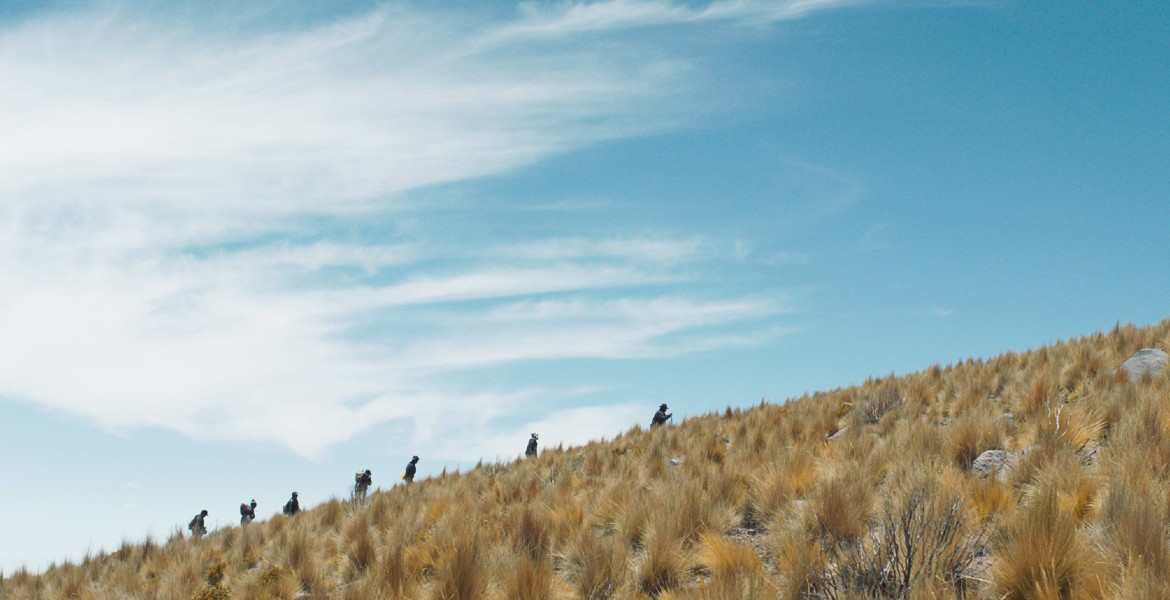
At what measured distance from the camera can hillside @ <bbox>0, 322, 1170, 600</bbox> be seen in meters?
4.61

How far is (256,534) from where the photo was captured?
12359mm

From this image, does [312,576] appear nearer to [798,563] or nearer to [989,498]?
[798,563]

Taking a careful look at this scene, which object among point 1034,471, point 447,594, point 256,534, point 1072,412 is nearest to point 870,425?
point 1072,412

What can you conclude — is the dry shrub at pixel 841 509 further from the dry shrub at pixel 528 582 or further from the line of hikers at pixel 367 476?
the line of hikers at pixel 367 476

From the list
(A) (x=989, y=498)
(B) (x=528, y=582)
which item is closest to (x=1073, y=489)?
A: (A) (x=989, y=498)

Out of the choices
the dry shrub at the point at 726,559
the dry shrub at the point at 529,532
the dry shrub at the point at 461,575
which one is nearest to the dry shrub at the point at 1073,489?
the dry shrub at the point at 726,559

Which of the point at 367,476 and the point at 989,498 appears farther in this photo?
the point at 367,476

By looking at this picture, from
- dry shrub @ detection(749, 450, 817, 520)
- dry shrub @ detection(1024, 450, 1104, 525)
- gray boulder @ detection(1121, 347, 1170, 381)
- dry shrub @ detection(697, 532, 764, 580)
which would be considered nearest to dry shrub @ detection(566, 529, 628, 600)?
dry shrub @ detection(697, 532, 764, 580)

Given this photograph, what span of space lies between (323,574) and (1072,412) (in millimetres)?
9450

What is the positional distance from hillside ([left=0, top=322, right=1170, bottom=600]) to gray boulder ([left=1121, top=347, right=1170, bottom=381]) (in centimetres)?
48

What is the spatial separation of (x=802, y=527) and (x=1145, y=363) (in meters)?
9.94

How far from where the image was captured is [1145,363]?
12.1 meters

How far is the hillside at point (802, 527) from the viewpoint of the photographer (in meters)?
4.61

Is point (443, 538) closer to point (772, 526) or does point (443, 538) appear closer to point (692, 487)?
point (692, 487)
